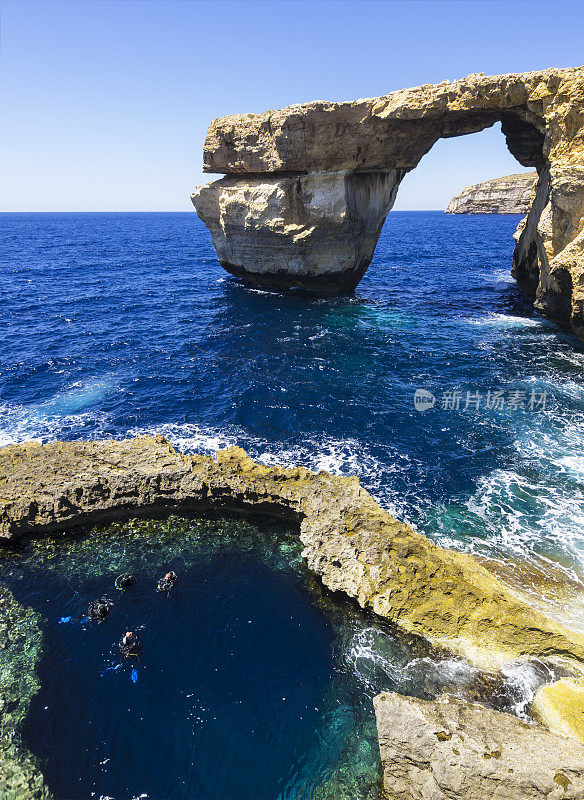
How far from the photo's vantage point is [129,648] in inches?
522

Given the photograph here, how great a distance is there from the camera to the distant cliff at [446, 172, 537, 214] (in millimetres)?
166500

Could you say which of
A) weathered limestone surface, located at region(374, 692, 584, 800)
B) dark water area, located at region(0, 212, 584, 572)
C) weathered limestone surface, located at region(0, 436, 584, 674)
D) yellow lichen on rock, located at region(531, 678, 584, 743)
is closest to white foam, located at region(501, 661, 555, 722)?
yellow lichen on rock, located at region(531, 678, 584, 743)

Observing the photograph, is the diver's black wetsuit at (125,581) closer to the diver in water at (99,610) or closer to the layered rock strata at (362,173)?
the diver in water at (99,610)

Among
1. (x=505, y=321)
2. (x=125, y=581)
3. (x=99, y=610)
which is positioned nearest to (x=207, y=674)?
(x=99, y=610)

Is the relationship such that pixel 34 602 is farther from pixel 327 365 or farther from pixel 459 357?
pixel 459 357

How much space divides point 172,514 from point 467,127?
123ft

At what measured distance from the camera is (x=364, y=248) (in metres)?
47.2

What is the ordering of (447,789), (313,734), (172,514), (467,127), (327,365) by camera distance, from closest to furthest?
(447,789) → (313,734) → (172,514) → (327,365) → (467,127)

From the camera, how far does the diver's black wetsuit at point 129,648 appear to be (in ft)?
43.5

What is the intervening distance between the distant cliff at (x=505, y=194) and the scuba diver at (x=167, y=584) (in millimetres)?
183239

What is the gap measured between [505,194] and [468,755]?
664ft

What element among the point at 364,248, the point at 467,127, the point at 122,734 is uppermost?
the point at 467,127

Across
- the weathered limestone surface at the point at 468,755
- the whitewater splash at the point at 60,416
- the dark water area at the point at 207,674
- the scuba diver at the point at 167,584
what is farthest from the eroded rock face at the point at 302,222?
the weathered limestone surface at the point at 468,755

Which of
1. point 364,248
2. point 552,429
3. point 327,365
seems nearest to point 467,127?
point 364,248
